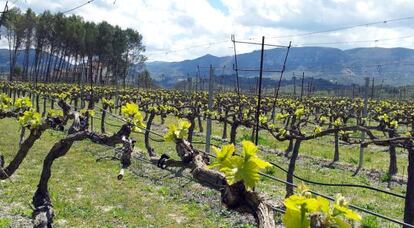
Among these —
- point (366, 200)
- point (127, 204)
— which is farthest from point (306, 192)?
point (366, 200)

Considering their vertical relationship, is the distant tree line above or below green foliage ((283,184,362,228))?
above

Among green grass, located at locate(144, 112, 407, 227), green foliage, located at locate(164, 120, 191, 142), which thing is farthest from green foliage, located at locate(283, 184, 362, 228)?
green grass, located at locate(144, 112, 407, 227)

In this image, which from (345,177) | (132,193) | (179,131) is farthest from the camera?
(345,177)

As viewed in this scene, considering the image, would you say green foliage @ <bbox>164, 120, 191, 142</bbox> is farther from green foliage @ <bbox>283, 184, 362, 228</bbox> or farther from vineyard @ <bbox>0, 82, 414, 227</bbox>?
green foliage @ <bbox>283, 184, 362, 228</bbox>

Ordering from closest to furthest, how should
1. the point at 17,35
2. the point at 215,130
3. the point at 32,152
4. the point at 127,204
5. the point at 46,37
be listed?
the point at 127,204 → the point at 32,152 → the point at 215,130 → the point at 17,35 → the point at 46,37

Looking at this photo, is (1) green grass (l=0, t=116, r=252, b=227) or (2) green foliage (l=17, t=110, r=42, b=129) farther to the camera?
(1) green grass (l=0, t=116, r=252, b=227)

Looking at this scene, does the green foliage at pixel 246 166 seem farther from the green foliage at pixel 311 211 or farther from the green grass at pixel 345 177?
the green grass at pixel 345 177

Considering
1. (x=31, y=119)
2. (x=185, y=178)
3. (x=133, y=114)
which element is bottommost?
(x=185, y=178)

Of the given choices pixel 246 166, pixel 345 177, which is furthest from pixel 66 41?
pixel 246 166

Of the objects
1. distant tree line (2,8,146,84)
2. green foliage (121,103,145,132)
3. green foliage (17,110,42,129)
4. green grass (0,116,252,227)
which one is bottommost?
green grass (0,116,252,227)

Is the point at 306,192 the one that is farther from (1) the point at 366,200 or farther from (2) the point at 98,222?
(1) the point at 366,200

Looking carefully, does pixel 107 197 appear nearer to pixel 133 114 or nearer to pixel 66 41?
pixel 133 114

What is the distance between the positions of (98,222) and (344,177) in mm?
8427

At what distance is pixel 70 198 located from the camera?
1016 cm
